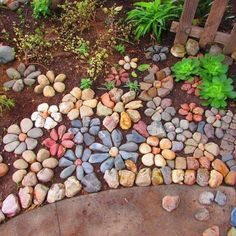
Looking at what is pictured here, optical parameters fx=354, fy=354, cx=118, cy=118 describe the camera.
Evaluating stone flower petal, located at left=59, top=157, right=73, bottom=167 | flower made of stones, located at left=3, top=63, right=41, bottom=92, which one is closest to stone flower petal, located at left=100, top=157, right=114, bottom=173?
stone flower petal, located at left=59, top=157, right=73, bottom=167

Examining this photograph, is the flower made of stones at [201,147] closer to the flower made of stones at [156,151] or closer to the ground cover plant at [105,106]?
the ground cover plant at [105,106]

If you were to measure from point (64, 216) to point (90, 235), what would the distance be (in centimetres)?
19

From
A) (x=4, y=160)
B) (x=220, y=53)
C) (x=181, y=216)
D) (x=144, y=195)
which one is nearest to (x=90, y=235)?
(x=144, y=195)

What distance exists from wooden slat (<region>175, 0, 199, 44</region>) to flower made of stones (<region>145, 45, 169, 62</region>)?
0.41ft

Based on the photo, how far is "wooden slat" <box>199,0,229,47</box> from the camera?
2412 millimetres

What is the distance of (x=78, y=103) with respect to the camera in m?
2.47

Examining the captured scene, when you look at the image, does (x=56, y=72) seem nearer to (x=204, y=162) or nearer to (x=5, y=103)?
(x=5, y=103)

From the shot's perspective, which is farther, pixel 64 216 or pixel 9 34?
pixel 9 34

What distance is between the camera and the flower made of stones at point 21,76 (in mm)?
2550

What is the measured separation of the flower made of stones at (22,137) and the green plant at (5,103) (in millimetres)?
144

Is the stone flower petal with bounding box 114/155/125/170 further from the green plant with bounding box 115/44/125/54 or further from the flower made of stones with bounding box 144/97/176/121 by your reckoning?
the green plant with bounding box 115/44/125/54

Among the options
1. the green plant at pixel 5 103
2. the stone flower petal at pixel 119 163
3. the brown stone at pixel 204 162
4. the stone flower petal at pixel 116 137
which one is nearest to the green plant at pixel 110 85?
the stone flower petal at pixel 116 137

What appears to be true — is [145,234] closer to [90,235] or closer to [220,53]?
[90,235]

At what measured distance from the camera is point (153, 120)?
241 centimetres
